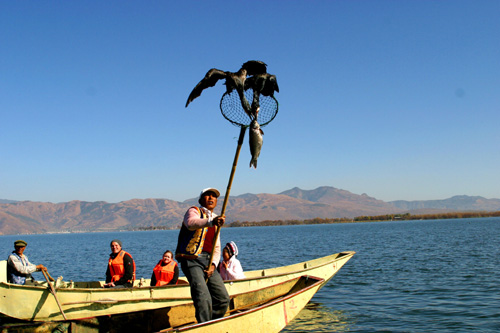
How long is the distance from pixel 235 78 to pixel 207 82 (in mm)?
446

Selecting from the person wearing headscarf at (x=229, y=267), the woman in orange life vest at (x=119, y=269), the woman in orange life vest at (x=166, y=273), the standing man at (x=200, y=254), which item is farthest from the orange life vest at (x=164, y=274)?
the standing man at (x=200, y=254)

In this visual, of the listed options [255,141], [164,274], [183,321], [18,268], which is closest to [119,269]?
[164,274]

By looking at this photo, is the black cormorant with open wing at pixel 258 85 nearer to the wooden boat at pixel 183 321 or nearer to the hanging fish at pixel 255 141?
the hanging fish at pixel 255 141

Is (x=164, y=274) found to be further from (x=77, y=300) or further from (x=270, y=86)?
(x=270, y=86)

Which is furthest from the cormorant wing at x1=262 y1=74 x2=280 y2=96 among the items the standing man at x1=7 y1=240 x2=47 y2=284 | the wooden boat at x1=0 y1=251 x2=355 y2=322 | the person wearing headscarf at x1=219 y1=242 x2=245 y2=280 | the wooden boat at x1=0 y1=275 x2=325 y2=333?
the standing man at x1=7 y1=240 x2=47 y2=284

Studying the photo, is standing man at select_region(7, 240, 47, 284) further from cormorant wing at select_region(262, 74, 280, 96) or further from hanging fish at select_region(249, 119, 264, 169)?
cormorant wing at select_region(262, 74, 280, 96)

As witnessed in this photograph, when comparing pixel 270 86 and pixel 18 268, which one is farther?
pixel 18 268

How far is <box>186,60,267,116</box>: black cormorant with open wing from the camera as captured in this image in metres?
6.66

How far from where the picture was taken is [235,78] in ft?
22.3

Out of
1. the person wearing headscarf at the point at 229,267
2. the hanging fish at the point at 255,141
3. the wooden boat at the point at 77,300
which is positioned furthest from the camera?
the person wearing headscarf at the point at 229,267

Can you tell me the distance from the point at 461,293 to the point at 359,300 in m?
3.51

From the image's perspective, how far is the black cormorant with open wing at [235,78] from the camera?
6656 mm

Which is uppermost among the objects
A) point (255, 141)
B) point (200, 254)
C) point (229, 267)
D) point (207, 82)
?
point (207, 82)

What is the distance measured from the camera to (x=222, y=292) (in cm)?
746
